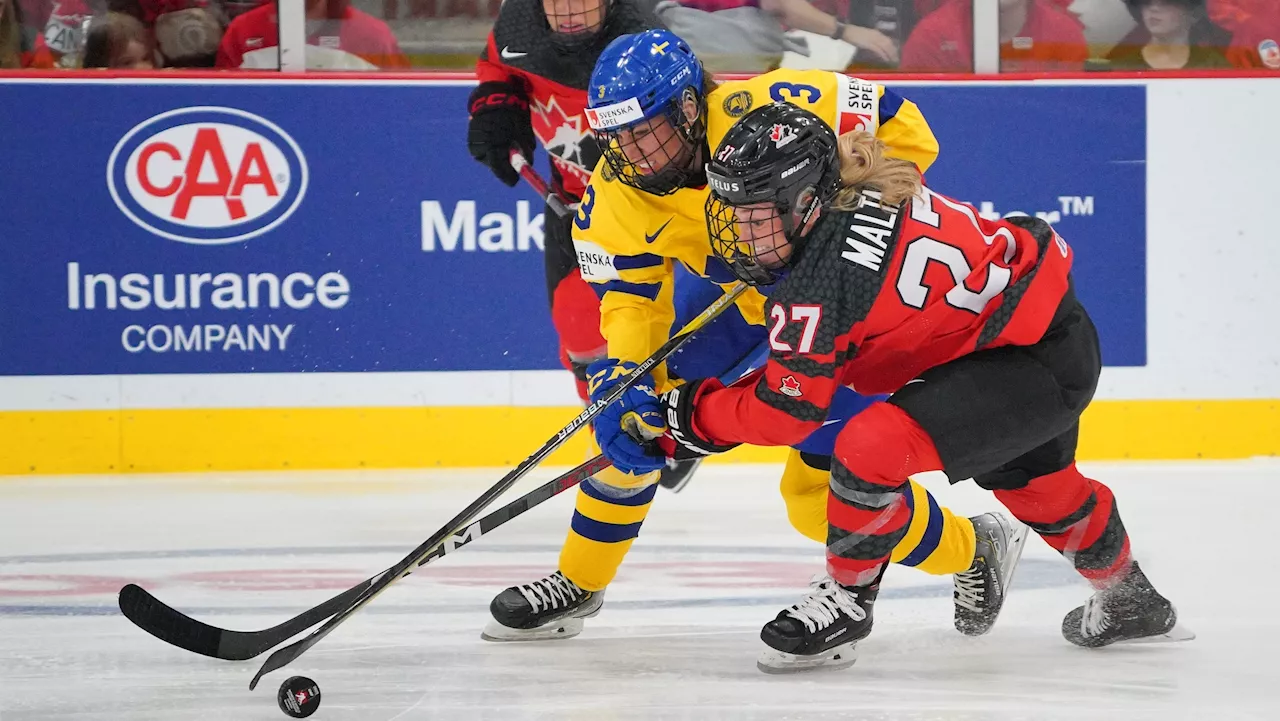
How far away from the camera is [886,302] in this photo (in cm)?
208

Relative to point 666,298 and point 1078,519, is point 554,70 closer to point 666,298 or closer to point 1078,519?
point 666,298

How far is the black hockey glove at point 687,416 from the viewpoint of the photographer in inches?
85.9

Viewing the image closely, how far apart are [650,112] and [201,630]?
3.53 feet

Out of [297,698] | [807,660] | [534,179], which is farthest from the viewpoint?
[534,179]

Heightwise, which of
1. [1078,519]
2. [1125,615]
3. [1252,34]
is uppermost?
[1252,34]

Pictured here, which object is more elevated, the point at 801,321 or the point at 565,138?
the point at 801,321

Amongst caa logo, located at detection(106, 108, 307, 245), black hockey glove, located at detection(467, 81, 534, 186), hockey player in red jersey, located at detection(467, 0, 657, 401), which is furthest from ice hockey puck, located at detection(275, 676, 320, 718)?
caa logo, located at detection(106, 108, 307, 245)

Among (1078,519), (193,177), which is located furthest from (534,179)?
(1078,519)

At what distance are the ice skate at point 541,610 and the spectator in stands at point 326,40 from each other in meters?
2.46

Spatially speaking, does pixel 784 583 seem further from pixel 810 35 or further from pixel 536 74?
pixel 810 35

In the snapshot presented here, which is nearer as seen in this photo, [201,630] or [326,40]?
[201,630]

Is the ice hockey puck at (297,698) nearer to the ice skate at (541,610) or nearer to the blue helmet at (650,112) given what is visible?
the ice skate at (541,610)

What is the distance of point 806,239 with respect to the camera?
82.2 inches

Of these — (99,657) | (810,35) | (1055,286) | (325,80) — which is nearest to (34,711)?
(99,657)
